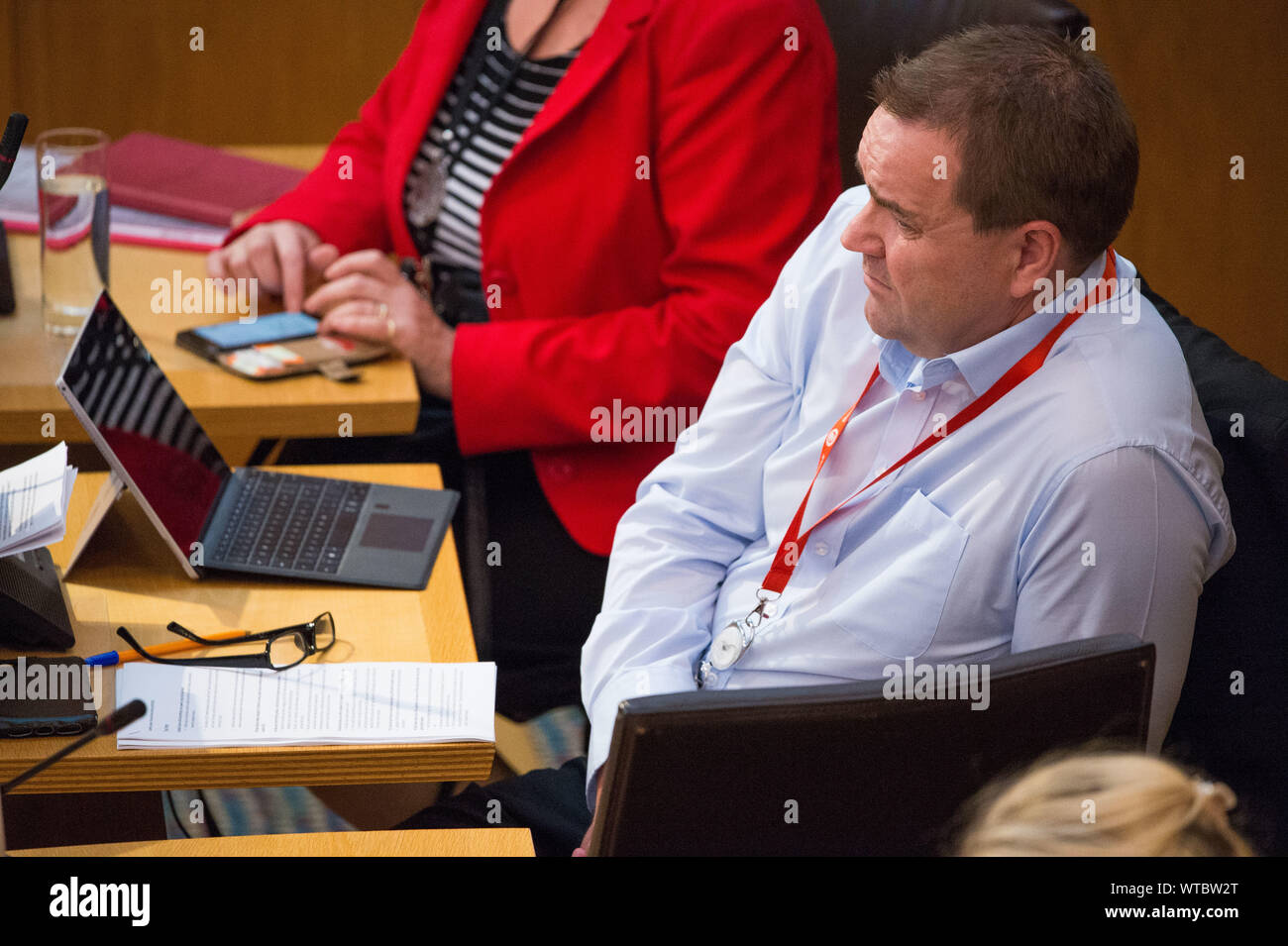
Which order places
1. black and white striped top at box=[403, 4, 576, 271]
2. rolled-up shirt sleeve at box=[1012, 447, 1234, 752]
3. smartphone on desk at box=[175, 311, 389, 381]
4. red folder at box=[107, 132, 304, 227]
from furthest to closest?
red folder at box=[107, 132, 304, 227] → black and white striped top at box=[403, 4, 576, 271] → smartphone on desk at box=[175, 311, 389, 381] → rolled-up shirt sleeve at box=[1012, 447, 1234, 752]

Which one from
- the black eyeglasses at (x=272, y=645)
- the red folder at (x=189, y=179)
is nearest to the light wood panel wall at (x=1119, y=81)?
the red folder at (x=189, y=179)

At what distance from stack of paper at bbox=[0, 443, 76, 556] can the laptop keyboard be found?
21 cm

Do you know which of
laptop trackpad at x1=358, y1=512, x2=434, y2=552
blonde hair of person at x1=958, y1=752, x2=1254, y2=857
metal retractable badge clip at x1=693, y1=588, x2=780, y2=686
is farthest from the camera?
laptop trackpad at x1=358, y1=512, x2=434, y2=552

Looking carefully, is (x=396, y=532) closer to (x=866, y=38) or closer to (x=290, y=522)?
(x=290, y=522)

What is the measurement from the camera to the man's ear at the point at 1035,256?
1.22 m

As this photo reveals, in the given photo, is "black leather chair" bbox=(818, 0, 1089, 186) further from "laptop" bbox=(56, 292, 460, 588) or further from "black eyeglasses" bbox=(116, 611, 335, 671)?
"black eyeglasses" bbox=(116, 611, 335, 671)

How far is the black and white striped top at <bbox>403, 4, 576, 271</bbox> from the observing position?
192 cm

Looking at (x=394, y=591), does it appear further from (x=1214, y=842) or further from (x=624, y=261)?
(x=1214, y=842)

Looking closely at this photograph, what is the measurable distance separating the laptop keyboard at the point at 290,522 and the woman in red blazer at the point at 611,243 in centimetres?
33

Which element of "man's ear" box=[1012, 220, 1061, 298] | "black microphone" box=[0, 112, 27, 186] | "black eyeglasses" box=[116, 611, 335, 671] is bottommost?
"black eyeglasses" box=[116, 611, 335, 671]

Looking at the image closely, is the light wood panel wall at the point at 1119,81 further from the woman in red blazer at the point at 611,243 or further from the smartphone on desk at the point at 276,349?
the smartphone on desk at the point at 276,349

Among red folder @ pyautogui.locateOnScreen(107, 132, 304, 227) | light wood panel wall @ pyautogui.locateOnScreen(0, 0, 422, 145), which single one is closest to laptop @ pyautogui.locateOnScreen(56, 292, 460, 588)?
red folder @ pyautogui.locateOnScreen(107, 132, 304, 227)
